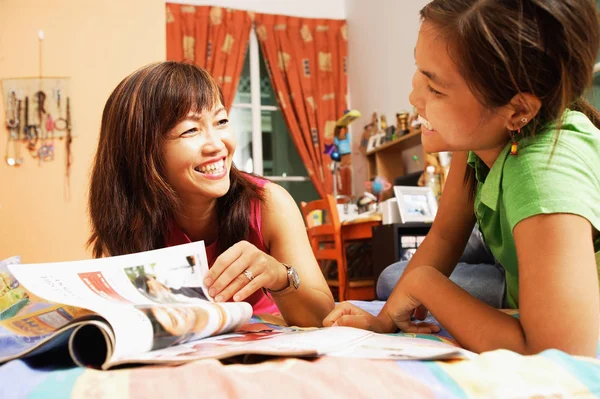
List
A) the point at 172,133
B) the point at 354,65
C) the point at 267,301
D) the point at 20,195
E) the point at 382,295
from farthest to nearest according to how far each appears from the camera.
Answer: the point at 354,65, the point at 20,195, the point at 382,295, the point at 267,301, the point at 172,133

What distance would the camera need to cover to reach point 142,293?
714mm

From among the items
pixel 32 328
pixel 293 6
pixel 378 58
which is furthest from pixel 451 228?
pixel 293 6

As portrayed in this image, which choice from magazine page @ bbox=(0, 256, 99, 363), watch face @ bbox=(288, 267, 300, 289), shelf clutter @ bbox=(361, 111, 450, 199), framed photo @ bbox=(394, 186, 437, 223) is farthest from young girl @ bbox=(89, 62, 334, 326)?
shelf clutter @ bbox=(361, 111, 450, 199)

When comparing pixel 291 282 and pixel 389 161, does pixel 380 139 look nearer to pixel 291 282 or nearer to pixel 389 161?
pixel 389 161

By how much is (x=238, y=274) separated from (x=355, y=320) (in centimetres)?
19

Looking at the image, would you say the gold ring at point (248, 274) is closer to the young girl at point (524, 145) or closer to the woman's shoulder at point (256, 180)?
the young girl at point (524, 145)

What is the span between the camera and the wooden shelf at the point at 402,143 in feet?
11.8

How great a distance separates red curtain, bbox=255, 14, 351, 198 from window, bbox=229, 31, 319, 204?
0.17m

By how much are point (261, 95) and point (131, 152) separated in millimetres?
4133

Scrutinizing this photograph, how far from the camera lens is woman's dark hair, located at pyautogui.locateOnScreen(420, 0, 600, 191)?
0.61 m

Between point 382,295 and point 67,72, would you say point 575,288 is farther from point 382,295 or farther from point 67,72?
point 67,72

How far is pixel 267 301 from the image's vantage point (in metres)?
1.27

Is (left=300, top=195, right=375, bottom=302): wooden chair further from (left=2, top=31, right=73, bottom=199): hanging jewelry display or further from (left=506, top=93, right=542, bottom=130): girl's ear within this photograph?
(left=506, top=93, right=542, bottom=130): girl's ear

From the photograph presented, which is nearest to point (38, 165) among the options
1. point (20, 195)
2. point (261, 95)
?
point (20, 195)
